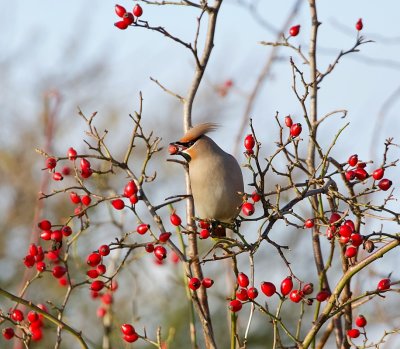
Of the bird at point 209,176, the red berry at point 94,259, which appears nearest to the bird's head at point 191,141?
the bird at point 209,176

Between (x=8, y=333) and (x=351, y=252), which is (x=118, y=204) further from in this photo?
(x=351, y=252)

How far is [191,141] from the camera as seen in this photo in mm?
2783

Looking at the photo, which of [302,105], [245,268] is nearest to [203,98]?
[245,268]

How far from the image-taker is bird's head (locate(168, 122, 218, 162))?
2.75 meters

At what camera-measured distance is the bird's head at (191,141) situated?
108 inches

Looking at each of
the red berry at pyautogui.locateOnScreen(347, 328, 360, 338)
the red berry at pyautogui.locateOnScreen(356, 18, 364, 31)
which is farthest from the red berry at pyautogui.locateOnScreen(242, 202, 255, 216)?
the red berry at pyautogui.locateOnScreen(356, 18, 364, 31)

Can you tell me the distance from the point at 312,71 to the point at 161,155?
18.8 ft

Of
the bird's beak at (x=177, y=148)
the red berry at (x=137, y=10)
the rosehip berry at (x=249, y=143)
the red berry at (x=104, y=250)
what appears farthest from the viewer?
the bird's beak at (x=177, y=148)

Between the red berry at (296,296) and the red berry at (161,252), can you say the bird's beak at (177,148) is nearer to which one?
the red berry at (161,252)

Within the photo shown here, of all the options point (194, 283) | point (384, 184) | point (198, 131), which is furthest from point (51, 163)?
point (384, 184)

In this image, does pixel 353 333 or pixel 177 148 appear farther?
pixel 177 148

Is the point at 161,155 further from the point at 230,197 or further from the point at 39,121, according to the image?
the point at 230,197

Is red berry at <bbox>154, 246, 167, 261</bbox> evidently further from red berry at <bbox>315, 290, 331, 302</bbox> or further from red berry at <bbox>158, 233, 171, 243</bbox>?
red berry at <bbox>315, 290, 331, 302</bbox>

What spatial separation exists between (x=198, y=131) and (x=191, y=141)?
0.16 feet
